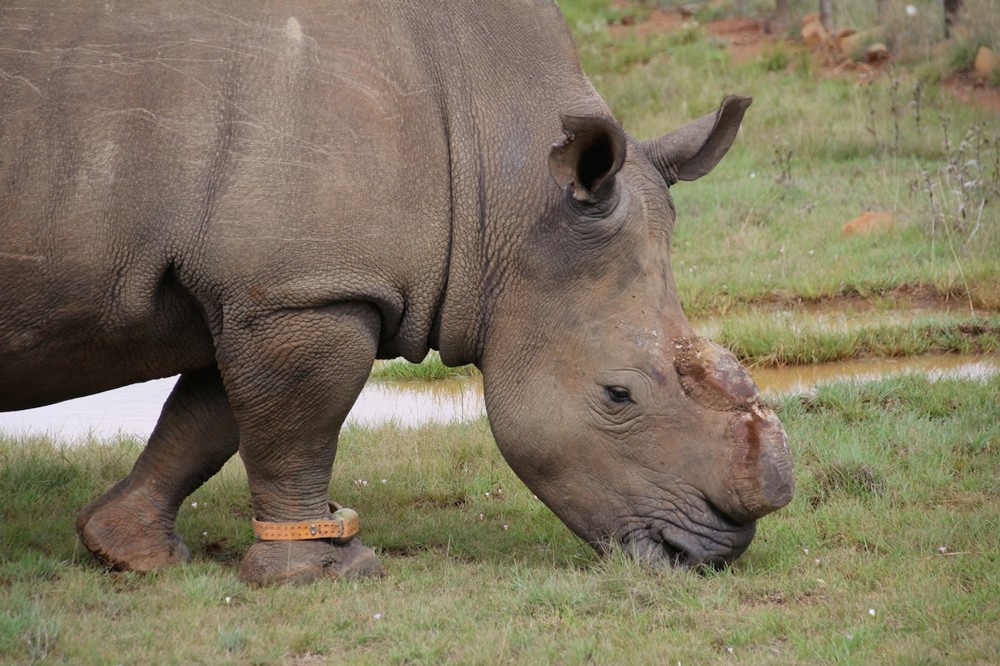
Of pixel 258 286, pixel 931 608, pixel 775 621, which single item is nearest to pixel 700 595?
pixel 775 621

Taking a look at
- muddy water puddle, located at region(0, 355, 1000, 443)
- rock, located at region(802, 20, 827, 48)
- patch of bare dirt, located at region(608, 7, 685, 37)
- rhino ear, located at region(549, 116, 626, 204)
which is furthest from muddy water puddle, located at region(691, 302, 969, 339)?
patch of bare dirt, located at region(608, 7, 685, 37)

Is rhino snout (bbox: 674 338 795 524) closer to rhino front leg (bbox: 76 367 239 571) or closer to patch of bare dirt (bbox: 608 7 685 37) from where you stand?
rhino front leg (bbox: 76 367 239 571)

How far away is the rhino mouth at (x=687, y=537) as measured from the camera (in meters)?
5.42

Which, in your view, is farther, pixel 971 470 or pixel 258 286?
pixel 971 470

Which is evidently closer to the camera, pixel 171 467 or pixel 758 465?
pixel 758 465

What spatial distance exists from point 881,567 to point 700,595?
0.83 metres

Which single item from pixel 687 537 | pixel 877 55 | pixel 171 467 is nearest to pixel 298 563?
pixel 171 467

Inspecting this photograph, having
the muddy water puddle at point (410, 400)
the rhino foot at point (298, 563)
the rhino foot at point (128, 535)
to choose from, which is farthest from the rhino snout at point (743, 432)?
the muddy water puddle at point (410, 400)

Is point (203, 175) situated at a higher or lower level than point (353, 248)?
higher

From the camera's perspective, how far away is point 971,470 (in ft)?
22.3

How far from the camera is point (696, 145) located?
5.75m

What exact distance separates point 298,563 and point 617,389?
54.0 inches

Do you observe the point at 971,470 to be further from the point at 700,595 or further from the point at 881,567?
the point at 700,595

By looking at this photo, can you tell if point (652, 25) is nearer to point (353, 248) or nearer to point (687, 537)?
point (687, 537)
